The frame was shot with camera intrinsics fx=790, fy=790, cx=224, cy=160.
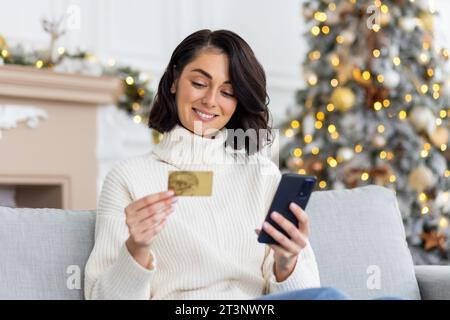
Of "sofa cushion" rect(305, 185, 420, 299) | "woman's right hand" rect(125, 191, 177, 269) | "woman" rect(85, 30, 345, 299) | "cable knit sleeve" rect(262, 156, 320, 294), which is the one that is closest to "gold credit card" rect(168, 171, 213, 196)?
"woman's right hand" rect(125, 191, 177, 269)

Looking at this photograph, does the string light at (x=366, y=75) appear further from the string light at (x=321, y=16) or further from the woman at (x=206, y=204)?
the woman at (x=206, y=204)

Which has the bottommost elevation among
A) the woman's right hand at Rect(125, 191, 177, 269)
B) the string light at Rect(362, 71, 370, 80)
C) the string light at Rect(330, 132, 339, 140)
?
the string light at Rect(330, 132, 339, 140)

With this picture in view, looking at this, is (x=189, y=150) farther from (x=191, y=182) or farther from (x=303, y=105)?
(x=303, y=105)

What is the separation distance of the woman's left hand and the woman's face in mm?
425

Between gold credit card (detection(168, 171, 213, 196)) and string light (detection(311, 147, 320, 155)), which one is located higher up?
gold credit card (detection(168, 171, 213, 196))

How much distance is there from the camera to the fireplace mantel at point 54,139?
4027mm

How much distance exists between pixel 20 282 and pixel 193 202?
483 millimetres

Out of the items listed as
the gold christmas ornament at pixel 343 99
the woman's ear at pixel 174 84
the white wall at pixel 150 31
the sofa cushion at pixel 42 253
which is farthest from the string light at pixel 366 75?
the sofa cushion at pixel 42 253

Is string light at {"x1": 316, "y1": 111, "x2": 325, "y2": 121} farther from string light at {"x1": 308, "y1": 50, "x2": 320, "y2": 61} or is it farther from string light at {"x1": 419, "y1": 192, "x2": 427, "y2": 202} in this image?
string light at {"x1": 419, "y1": 192, "x2": 427, "y2": 202}

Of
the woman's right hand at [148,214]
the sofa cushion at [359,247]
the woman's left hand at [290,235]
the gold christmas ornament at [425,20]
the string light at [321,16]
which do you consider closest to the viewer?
the woman's right hand at [148,214]

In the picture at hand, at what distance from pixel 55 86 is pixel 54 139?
0.30m

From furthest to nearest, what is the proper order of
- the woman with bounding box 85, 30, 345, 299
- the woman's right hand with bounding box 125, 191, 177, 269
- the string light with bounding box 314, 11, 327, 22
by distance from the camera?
the string light with bounding box 314, 11, 327, 22 → the woman with bounding box 85, 30, 345, 299 → the woman's right hand with bounding box 125, 191, 177, 269

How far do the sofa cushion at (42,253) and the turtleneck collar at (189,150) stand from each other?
0.30 metres

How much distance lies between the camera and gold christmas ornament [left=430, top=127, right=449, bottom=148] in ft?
14.7
